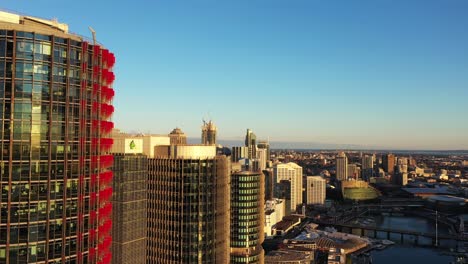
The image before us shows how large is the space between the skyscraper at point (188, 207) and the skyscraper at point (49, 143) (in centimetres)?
7076

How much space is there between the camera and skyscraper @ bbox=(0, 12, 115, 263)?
69.7 m

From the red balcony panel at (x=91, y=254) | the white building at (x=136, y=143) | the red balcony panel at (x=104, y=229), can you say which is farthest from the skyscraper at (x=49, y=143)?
the white building at (x=136, y=143)

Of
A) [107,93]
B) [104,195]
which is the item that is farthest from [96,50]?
[104,195]

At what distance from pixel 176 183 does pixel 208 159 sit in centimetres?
1367

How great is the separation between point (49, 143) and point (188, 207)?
83655 mm

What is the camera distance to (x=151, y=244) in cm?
15838

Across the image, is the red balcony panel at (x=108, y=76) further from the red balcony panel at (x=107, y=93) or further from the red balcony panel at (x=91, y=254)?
the red balcony panel at (x=91, y=254)

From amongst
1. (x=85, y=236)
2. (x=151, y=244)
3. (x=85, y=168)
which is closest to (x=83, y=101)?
(x=85, y=168)

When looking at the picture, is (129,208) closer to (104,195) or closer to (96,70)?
(104,195)

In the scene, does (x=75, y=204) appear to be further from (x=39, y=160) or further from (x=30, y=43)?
(x=30, y=43)

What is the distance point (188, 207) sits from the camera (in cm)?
15200

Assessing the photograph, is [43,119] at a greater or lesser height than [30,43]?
lesser

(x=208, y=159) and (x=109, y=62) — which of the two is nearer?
(x=109, y=62)

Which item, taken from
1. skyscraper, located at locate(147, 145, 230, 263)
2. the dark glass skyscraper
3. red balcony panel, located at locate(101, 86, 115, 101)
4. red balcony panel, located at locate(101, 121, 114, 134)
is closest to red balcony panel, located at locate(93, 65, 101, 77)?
red balcony panel, located at locate(101, 86, 115, 101)
